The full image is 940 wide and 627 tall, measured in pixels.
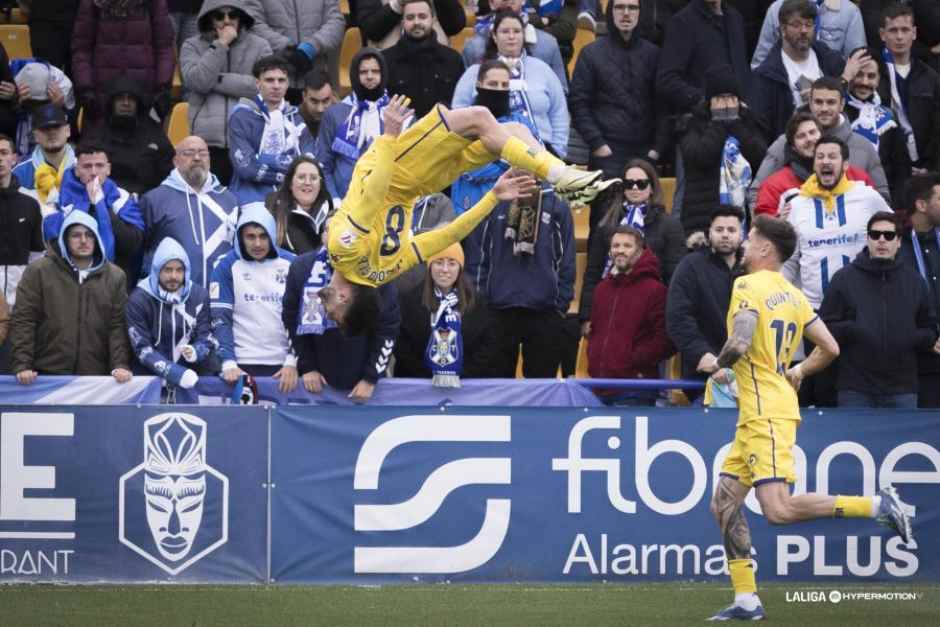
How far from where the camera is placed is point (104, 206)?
13180 millimetres

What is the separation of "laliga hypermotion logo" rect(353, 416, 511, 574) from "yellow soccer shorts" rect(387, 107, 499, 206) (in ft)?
5.66

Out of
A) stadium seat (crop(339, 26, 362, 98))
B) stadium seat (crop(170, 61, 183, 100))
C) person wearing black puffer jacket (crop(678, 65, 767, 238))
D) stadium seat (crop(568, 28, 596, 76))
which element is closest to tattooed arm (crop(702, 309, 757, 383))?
person wearing black puffer jacket (crop(678, 65, 767, 238))

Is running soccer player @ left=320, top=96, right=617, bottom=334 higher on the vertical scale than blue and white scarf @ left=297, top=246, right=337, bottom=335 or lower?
higher

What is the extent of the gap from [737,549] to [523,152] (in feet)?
8.82

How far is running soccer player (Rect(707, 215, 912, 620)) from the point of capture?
32.2 ft

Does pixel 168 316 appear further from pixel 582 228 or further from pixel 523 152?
pixel 582 228

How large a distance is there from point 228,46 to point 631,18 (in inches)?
142

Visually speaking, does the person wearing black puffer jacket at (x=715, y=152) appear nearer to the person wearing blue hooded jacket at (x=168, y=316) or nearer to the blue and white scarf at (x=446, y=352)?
the blue and white scarf at (x=446, y=352)

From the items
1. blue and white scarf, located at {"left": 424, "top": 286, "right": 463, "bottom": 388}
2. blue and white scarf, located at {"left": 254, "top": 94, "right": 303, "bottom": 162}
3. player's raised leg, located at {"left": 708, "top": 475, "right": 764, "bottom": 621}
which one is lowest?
player's raised leg, located at {"left": 708, "top": 475, "right": 764, "bottom": 621}

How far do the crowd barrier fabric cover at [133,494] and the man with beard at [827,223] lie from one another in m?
A: 4.33

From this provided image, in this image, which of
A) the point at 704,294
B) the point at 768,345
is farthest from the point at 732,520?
the point at 704,294

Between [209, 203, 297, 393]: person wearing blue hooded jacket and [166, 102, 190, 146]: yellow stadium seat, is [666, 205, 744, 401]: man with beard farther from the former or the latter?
[166, 102, 190, 146]: yellow stadium seat

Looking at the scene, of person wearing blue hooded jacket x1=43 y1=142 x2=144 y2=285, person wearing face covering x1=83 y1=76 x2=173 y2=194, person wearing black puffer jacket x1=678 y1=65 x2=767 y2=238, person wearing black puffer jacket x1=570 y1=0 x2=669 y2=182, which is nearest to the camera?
person wearing blue hooded jacket x1=43 y1=142 x2=144 y2=285

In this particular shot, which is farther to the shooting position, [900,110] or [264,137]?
[900,110]
